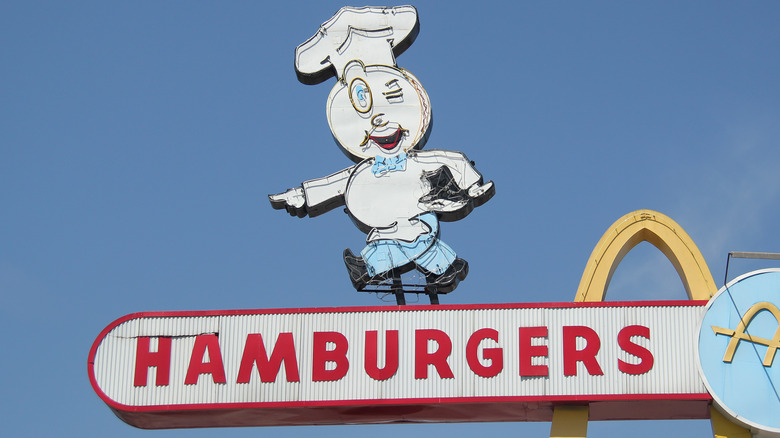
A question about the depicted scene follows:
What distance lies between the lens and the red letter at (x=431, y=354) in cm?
2703

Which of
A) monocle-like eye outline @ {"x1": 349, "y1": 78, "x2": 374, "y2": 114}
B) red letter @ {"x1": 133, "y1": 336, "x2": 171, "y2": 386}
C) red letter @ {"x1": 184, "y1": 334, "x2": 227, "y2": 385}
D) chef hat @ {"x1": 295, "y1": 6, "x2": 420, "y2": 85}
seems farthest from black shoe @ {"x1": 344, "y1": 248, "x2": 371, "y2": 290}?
chef hat @ {"x1": 295, "y1": 6, "x2": 420, "y2": 85}

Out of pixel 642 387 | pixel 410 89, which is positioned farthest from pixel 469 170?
pixel 642 387

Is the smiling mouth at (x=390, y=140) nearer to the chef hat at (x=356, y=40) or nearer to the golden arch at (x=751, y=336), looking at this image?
the chef hat at (x=356, y=40)

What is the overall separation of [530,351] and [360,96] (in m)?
8.02

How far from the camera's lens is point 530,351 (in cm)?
2705

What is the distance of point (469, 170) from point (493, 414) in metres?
5.80

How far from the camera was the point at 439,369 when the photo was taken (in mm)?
27047

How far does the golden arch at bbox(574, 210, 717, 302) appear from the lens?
27.6 m

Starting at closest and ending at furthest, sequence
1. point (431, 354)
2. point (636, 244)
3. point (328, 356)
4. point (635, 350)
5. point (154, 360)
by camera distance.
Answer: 1. point (635, 350)
2. point (431, 354)
3. point (328, 356)
4. point (154, 360)
5. point (636, 244)

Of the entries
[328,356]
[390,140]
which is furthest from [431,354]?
[390,140]

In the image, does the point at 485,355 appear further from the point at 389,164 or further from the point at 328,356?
the point at 389,164

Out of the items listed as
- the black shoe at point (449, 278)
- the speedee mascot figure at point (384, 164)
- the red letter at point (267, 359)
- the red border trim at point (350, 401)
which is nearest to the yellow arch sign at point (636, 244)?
the red border trim at point (350, 401)

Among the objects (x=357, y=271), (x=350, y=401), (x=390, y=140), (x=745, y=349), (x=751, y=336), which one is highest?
(x=390, y=140)

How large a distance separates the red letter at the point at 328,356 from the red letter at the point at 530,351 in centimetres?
358
